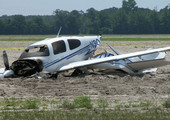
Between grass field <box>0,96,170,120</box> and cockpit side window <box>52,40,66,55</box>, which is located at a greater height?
cockpit side window <box>52,40,66,55</box>

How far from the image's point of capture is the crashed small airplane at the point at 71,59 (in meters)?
18.4

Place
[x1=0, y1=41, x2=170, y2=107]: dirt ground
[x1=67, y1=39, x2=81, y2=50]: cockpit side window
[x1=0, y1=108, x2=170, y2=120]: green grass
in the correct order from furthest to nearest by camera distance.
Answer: [x1=67, y1=39, x2=81, y2=50]: cockpit side window, [x1=0, y1=41, x2=170, y2=107]: dirt ground, [x1=0, y1=108, x2=170, y2=120]: green grass

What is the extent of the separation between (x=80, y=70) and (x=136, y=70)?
254 centimetres

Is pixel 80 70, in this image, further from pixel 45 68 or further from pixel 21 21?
pixel 21 21

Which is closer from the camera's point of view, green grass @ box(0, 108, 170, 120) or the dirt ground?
green grass @ box(0, 108, 170, 120)

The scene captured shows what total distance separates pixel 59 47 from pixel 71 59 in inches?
34.7

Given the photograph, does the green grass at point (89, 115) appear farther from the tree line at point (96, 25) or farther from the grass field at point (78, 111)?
the tree line at point (96, 25)

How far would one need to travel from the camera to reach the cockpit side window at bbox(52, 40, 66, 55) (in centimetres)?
1895

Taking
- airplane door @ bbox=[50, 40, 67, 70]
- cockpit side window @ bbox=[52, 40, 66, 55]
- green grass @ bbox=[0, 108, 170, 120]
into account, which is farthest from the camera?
cockpit side window @ bbox=[52, 40, 66, 55]

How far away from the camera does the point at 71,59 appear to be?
776 inches

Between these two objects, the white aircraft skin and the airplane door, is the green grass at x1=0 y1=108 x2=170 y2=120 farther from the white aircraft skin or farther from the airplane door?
the airplane door

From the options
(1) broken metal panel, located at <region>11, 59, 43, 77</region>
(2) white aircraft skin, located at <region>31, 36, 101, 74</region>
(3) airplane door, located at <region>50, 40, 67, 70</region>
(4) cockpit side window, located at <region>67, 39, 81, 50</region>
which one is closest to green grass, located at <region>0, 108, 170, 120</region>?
(1) broken metal panel, located at <region>11, 59, 43, 77</region>

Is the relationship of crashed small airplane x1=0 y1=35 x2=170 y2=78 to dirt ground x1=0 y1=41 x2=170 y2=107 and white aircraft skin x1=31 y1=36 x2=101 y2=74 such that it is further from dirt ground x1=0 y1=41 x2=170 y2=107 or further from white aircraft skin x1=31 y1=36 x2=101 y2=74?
dirt ground x1=0 y1=41 x2=170 y2=107

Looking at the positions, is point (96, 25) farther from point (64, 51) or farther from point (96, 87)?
point (96, 87)
